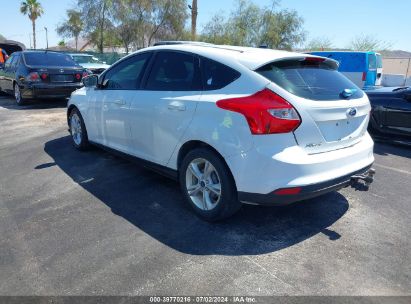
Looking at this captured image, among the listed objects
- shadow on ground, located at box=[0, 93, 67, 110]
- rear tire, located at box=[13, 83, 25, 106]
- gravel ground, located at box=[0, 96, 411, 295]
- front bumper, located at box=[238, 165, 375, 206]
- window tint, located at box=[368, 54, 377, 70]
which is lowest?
gravel ground, located at box=[0, 96, 411, 295]

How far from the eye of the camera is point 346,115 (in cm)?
349

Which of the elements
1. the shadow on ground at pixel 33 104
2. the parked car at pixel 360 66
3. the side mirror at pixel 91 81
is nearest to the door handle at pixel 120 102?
the side mirror at pixel 91 81

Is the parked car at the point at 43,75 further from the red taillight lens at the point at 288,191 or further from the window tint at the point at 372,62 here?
the window tint at the point at 372,62

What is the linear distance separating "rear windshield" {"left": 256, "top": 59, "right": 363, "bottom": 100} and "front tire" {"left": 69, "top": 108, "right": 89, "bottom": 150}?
3556mm

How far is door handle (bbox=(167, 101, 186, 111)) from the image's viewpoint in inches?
147

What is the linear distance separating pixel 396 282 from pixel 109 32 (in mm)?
36868

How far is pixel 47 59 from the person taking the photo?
11047 mm

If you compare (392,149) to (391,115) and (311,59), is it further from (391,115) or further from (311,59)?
(311,59)

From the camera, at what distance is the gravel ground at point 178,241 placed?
2.78m

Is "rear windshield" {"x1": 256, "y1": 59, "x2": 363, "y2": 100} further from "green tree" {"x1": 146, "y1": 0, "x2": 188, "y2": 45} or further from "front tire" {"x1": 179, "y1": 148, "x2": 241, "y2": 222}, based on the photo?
"green tree" {"x1": 146, "y1": 0, "x2": 188, "y2": 45}

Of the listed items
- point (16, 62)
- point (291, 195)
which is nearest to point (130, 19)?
point (16, 62)

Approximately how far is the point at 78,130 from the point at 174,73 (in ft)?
9.10

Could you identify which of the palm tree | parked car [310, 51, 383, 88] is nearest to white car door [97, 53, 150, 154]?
parked car [310, 51, 383, 88]

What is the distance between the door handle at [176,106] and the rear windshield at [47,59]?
327 inches
